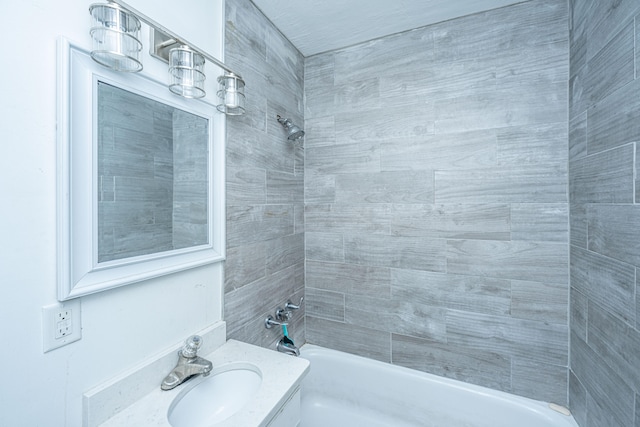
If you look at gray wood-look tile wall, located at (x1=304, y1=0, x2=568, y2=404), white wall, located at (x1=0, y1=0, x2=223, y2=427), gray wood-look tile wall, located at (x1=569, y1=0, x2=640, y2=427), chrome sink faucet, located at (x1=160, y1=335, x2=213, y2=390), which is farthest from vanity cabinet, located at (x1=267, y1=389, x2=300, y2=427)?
gray wood-look tile wall, located at (x1=569, y1=0, x2=640, y2=427)

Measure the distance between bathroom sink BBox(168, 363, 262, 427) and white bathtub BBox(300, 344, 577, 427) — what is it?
83 cm

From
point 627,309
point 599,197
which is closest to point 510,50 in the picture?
point 599,197

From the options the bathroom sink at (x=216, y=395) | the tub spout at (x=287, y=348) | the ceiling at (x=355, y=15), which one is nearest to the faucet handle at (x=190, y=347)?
the bathroom sink at (x=216, y=395)

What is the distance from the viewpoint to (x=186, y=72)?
3.34 ft

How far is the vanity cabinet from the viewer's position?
0.96m

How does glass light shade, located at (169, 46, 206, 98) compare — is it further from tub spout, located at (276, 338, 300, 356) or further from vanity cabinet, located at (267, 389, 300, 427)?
tub spout, located at (276, 338, 300, 356)

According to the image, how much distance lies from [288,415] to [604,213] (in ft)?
4.97

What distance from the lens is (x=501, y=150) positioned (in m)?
1.52

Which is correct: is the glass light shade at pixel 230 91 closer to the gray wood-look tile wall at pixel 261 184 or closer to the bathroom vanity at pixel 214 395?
the gray wood-look tile wall at pixel 261 184

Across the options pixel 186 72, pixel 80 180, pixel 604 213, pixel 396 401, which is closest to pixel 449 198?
pixel 604 213

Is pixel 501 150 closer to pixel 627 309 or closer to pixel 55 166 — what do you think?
pixel 627 309

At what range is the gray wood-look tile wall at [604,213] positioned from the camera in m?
0.98

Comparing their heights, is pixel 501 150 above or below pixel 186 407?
above

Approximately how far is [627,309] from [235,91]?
1.77 m
